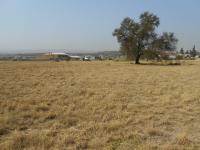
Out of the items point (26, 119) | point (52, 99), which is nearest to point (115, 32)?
point (52, 99)

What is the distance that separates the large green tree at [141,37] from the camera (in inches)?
2096

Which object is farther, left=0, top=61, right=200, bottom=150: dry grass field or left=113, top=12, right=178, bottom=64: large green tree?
left=113, top=12, right=178, bottom=64: large green tree

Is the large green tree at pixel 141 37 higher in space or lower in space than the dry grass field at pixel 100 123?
higher

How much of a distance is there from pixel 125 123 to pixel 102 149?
6.64ft

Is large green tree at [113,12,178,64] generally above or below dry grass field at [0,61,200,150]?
above

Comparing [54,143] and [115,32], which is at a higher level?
[115,32]

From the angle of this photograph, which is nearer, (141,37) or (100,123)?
(100,123)

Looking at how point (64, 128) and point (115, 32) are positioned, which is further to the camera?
point (115, 32)

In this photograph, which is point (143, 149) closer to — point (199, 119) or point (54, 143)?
point (54, 143)

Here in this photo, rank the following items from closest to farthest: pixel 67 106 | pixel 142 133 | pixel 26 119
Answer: pixel 142 133, pixel 26 119, pixel 67 106

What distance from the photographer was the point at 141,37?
53.4 meters

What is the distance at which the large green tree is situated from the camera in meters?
53.2

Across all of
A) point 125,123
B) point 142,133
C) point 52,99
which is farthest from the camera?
point 52,99

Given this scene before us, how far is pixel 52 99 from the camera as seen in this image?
11344 millimetres
